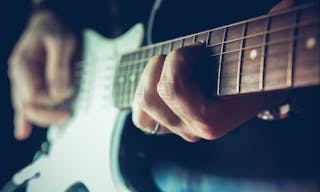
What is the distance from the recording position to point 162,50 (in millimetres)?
508

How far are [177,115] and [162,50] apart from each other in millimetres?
107

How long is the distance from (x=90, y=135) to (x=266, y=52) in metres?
0.43

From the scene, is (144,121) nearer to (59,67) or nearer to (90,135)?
(90,135)

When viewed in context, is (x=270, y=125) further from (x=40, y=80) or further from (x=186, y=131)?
(x=40, y=80)

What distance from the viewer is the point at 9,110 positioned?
33.9 inches

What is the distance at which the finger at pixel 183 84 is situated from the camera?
1.33 feet

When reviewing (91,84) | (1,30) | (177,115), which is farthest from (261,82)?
(1,30)

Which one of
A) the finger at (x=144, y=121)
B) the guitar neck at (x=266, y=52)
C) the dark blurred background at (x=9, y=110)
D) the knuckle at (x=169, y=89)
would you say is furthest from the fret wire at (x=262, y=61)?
the dark blurred background at (x=9, y=110)

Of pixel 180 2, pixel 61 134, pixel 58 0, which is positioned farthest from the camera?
pixel 58 0

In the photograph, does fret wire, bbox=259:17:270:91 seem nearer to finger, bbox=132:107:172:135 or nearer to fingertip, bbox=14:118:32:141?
finger, bbox=132:107:172:135

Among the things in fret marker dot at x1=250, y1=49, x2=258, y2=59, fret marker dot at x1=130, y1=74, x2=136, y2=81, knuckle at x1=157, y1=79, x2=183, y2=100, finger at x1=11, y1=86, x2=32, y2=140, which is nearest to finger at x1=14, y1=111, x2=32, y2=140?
finger at x1=11, y1=86, x2=32, y2=140

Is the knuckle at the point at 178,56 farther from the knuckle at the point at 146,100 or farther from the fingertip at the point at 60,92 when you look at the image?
the fingertip at the point at 60,92

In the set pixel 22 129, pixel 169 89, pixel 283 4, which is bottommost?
pixel 22 129

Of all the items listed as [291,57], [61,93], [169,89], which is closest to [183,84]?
[169,89]
